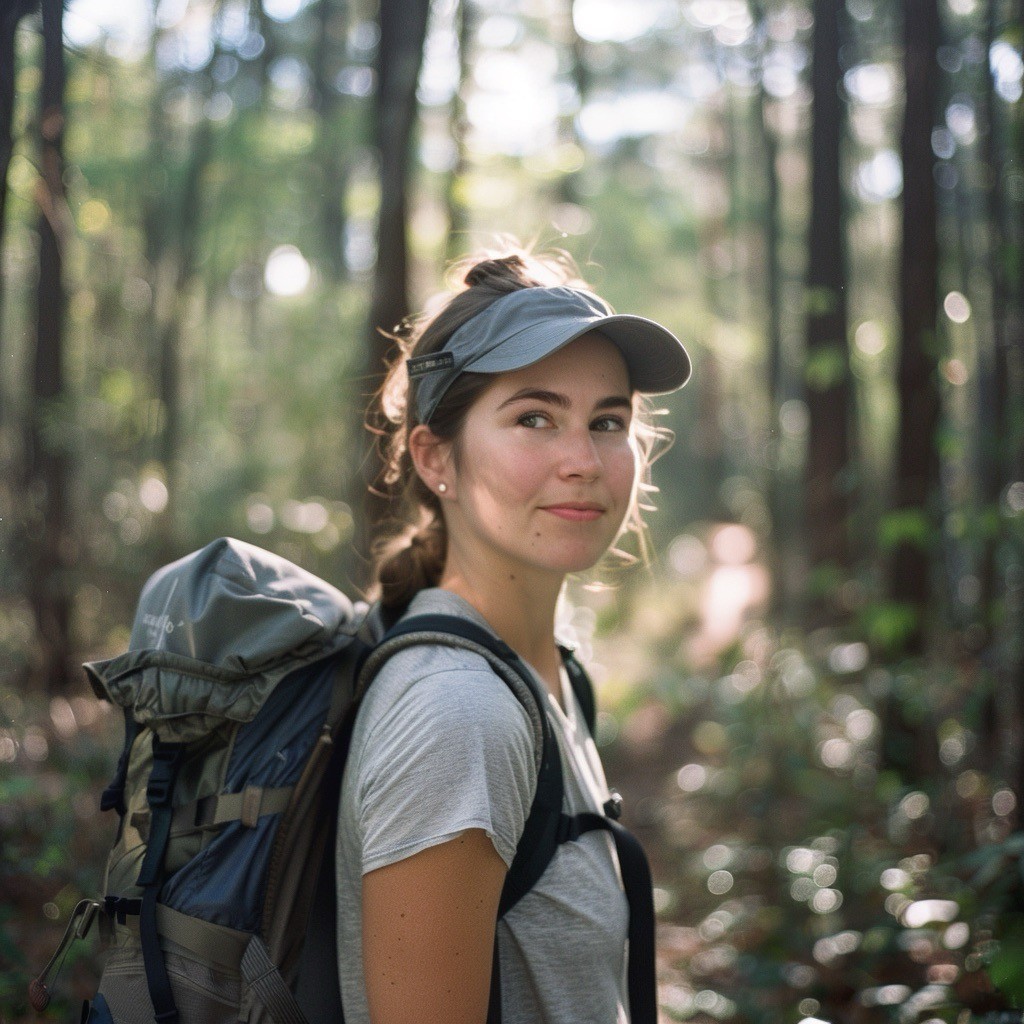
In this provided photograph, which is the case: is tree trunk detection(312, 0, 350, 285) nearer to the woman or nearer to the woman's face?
the woman

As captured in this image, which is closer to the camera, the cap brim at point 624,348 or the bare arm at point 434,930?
the bare arm at point 434,930

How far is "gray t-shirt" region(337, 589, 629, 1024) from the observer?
5.22ft

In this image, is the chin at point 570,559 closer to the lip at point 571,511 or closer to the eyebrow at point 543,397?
the lip at point 571,511

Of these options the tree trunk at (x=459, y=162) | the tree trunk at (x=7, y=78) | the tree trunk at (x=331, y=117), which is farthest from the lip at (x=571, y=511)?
the tree trunk at (x=331, y=117)

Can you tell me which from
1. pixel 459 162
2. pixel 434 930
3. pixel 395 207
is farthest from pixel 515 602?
pixel 459 162

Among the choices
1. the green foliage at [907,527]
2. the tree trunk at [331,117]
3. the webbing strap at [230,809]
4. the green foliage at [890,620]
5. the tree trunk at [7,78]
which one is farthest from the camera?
the tree trunk at [331,117]

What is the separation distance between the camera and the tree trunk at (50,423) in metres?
2.74

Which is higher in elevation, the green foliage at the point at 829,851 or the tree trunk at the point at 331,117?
the tree trunk at the point at 331,117

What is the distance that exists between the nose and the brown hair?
219mm

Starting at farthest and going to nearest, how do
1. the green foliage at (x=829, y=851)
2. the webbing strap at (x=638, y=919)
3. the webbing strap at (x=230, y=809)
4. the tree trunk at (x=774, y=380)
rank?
1. the tree trunk at (x=774, y=380)
2. the green foliage at (x=829, y=851)
3. the webbing strap at (x=638, y=919)
4. the webbing strap at (x=230, y=809)

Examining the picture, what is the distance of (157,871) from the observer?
1.71 m

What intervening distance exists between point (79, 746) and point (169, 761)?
180 inches

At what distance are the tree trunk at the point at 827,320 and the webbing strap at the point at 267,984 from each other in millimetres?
8222

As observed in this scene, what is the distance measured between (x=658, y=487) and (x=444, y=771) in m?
4.53
